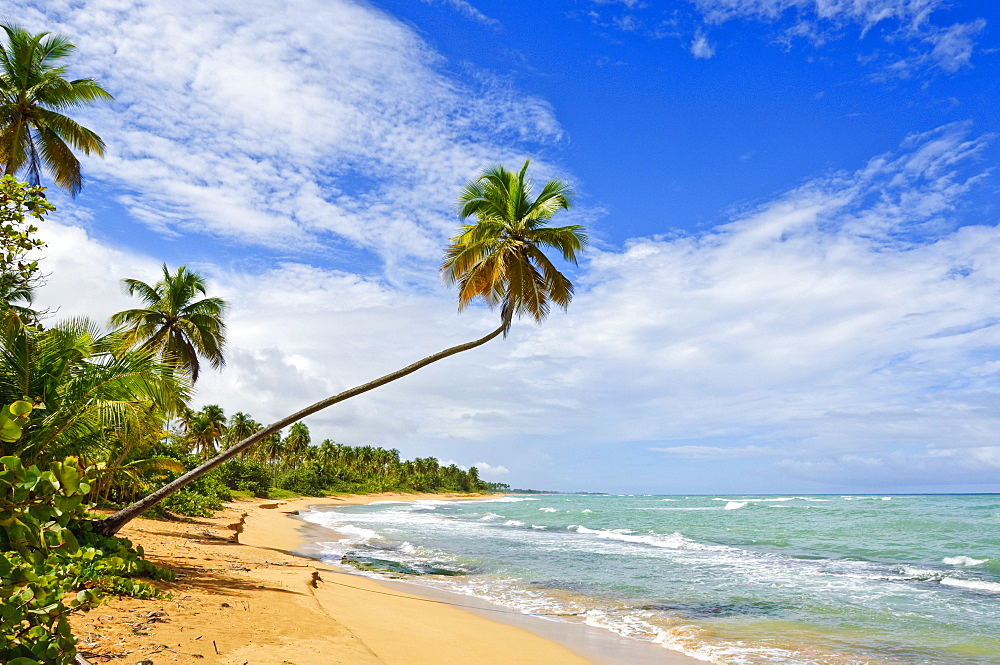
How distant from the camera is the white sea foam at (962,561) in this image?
19609mm

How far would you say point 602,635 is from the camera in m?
10.1

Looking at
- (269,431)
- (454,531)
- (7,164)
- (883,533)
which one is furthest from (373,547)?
(883,533)

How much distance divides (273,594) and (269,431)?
353 centimetres

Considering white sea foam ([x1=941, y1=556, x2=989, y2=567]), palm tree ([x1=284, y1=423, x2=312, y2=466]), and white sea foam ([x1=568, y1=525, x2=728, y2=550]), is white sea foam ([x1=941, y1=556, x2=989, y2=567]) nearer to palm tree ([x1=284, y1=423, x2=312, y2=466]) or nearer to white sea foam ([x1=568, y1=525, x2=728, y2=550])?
white sea foam ([x1=568, y1=525, x2=728, y2=550])

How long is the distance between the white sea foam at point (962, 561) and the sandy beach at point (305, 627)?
54.8 feet

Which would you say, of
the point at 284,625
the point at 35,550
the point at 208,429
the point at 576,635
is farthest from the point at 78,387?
the point at 208,429

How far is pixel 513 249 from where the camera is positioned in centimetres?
1595

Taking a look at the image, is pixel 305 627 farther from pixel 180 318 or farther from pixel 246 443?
pixel 180 318

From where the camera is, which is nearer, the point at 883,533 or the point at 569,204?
the point at 569,204

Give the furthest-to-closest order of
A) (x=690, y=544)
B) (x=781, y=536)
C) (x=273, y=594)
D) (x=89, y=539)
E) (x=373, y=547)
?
(x=781, y=536) → (x=690, y=544) → (x=373, y=547) → (x=273, y=594) → (x=89, y=539)

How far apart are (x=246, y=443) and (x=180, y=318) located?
12965mm

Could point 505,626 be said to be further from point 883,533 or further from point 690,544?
point 883,533

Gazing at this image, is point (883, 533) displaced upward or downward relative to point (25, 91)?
downward

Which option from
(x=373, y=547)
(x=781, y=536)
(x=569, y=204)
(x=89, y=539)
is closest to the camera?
(x=89, y=539)
